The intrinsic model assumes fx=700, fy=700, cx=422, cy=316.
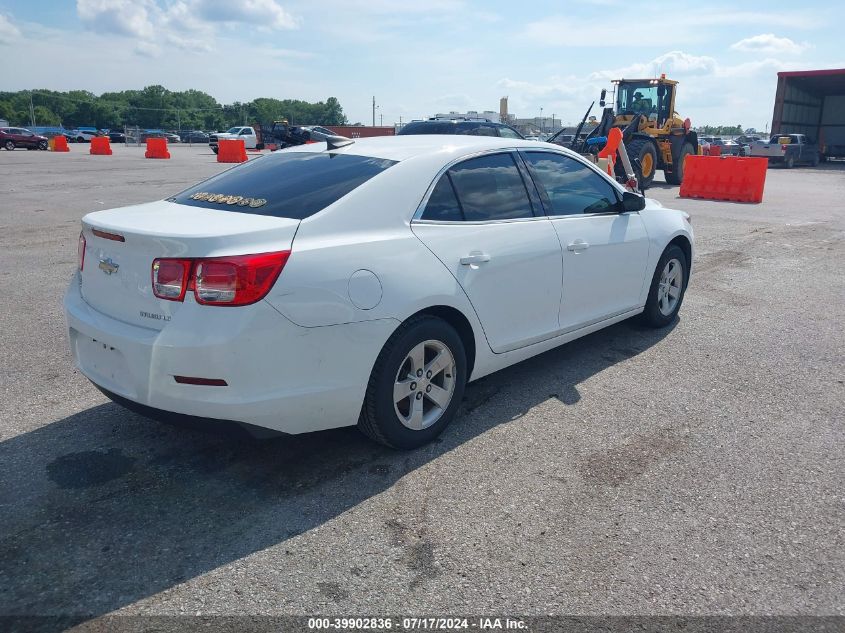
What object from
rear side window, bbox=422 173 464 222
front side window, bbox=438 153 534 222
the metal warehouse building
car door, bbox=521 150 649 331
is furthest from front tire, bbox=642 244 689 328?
the metal warehouse building

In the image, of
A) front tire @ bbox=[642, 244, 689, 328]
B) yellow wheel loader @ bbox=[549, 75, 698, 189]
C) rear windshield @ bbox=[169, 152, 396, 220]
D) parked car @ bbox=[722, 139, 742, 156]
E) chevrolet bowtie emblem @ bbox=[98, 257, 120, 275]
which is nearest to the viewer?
chevrolet bowtie emblem @ bbox=[98, 257, 120, 275]

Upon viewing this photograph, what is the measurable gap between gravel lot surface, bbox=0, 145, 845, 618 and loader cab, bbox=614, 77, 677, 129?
624 inches

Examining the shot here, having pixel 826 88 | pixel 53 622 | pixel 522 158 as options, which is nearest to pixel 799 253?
pixel 522 158

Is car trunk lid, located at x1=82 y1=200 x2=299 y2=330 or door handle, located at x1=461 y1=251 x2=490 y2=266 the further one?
door handle, located at x1=461 y1=251 x2=490 y2=266

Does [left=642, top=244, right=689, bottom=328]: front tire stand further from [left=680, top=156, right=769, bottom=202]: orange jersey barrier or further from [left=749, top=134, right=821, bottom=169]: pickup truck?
[left=749, top=134, right=821, bottom=169]: pickup truck

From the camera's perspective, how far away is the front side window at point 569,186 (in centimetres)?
455

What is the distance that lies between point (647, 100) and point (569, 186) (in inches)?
657

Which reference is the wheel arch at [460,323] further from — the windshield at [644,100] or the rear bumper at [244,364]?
the windshield at [644,100]

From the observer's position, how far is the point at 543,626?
2.45 meters

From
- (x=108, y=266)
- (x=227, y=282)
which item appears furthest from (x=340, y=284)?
(x=108, y=266)

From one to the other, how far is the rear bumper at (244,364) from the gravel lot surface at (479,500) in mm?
446

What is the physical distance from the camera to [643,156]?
60.1 feet

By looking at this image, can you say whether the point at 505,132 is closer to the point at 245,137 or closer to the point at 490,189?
the point at 490,189

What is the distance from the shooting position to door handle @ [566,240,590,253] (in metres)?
4.50
